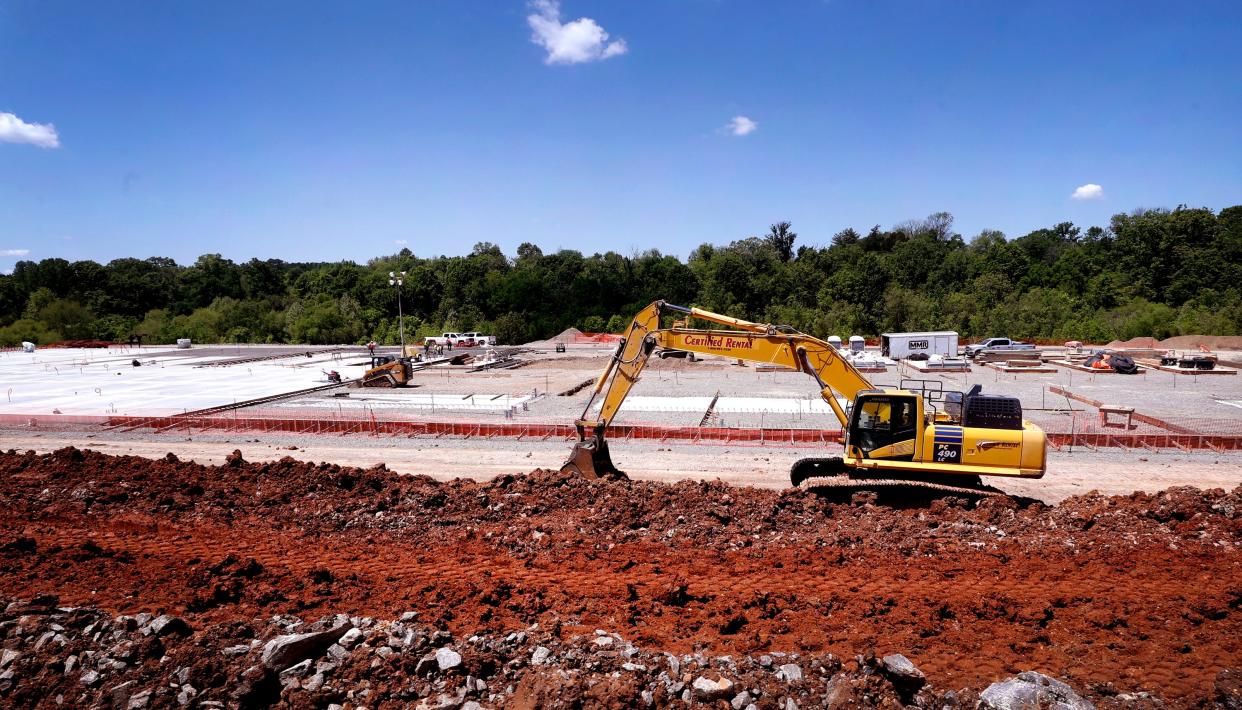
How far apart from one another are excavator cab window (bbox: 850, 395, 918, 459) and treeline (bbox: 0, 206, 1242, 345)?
53169 millimetres

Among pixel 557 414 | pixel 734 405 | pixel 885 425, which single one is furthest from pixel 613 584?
pixel 734 405

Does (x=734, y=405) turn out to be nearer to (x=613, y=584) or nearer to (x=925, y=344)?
(x=613, y=584)

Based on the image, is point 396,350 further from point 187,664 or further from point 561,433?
point 187,664

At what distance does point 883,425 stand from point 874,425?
0.16 meters

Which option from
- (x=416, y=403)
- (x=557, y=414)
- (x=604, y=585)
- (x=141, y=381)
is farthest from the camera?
(x=141, y=381)

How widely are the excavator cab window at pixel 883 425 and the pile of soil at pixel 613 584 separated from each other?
1045mm

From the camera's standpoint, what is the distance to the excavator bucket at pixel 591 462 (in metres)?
14.1

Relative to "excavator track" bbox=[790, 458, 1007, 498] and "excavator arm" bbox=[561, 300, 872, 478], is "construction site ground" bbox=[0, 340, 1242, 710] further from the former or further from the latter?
"excavator arm" bbox=[561, 300, 872, 478]

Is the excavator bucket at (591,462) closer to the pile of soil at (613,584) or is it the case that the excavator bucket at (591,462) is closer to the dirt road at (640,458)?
the pile of soil at (613,584)

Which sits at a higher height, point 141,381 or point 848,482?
point 141,381

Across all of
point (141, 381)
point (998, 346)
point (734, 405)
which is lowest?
point (734, 405)

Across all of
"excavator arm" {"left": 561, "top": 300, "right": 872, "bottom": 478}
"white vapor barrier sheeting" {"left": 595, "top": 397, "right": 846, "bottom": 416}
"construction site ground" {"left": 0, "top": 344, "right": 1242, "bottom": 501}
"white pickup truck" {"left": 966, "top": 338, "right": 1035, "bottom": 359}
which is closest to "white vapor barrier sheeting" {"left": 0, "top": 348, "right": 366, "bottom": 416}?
"construction site ground" {"left": 0, "top": 344, "right": 1242, "bottom": 501}

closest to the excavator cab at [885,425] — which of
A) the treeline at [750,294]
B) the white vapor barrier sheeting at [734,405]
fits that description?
the white vapor barrier sheeting at [734,405]

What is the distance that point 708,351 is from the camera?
14.1 m
